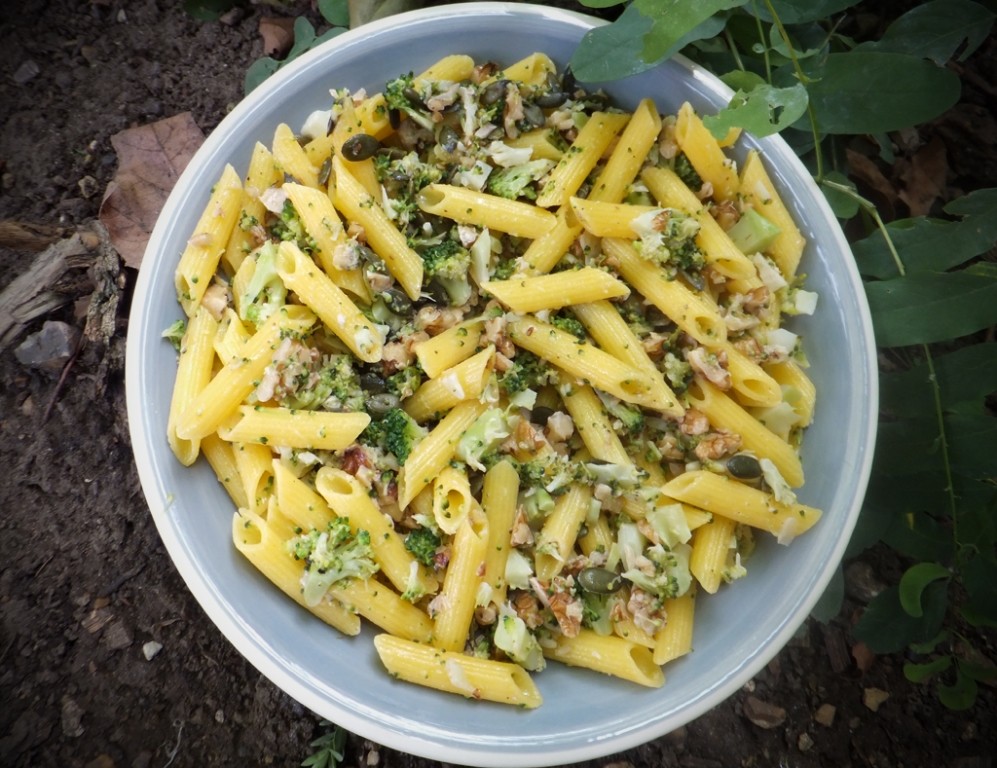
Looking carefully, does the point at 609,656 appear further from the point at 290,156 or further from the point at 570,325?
the point at 290,156

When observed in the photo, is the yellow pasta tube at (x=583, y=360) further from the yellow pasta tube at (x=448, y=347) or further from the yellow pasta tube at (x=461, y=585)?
the yellow pasta tube at (x=461, y=585)

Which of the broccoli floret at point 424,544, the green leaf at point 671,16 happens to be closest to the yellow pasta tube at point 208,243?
the broccoli floret at point 424,544

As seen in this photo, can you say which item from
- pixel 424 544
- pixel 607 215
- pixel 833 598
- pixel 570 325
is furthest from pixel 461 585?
pixel 833 598

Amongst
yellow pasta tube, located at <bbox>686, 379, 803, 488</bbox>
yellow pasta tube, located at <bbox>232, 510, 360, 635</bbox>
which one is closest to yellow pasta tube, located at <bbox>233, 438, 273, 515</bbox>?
yellow pasta tube, located at <bbox>232, 510, 360, 635</bbox>

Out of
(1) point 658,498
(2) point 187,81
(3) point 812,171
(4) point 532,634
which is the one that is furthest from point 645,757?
(2) point 187,81

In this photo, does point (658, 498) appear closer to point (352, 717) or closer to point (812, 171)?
point (352, 717)

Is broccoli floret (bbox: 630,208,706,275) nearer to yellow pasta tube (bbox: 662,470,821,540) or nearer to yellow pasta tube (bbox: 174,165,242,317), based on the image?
yellow pasta tube (bbox: 662,470,821,540)
